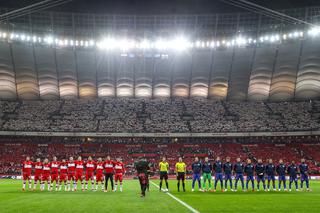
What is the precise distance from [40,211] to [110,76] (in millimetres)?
57844

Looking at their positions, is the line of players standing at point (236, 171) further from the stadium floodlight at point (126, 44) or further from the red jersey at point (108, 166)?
the stadium floodlight at point (126, 44)

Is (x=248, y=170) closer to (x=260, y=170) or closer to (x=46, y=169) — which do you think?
(x=260, y=170)

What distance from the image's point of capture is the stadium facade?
62.6m

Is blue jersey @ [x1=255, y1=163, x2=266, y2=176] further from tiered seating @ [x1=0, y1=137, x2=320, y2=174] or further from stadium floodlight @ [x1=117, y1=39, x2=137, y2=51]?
stadium floodlight @ [x1=117, y1=39, x2=137, y2=51]

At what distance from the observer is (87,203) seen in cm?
1581

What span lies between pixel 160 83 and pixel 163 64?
4.80 m

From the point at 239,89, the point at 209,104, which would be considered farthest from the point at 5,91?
the point at 239,89

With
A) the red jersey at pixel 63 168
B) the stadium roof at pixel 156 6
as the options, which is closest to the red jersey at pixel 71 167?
the red jersey at pixel 63 168

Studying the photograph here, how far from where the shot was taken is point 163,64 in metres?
68.8

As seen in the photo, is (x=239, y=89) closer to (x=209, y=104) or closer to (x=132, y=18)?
(x=209, y=104)

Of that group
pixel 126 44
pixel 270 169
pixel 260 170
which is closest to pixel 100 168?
pixel 260 170

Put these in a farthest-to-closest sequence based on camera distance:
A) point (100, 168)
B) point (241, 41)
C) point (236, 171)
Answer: point (241, 41), point (236, 171), point (100, 168)

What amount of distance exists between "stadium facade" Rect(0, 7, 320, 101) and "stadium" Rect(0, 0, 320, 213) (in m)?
0.20

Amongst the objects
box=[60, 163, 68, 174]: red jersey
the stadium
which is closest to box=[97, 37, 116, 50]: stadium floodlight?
the stadium
